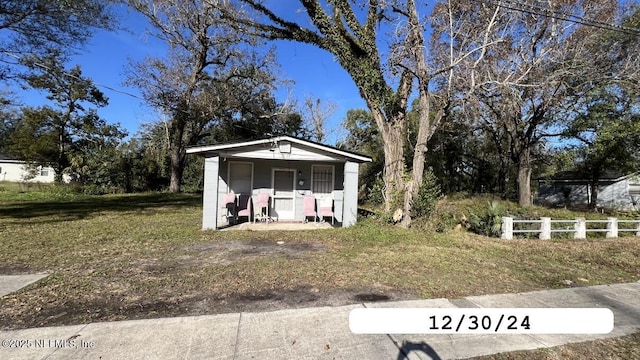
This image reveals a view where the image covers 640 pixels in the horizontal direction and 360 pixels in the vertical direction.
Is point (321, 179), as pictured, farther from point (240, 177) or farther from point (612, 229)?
point (612, 229)

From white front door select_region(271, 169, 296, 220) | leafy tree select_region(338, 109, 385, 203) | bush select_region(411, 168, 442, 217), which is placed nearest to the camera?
bush select_region(411, 168, 442, 217)

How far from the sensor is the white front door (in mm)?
11508

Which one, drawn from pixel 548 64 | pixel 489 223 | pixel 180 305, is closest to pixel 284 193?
pixel 489 223

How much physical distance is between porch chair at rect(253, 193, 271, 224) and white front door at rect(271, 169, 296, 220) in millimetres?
376

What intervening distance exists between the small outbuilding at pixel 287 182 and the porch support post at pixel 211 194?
1.36 feet

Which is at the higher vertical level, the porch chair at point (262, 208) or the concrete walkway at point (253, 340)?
the porch chair at point (262, 208)

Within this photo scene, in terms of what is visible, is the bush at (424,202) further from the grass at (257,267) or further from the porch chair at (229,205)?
the porch chair at (229,205)

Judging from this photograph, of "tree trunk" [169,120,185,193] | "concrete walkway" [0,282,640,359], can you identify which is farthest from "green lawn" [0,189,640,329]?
"tree trunk" [169,120,185,193]

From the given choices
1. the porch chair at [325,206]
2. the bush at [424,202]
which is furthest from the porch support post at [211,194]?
the bush at [424,202]

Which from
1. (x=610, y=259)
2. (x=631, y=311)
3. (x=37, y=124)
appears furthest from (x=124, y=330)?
(x=37, y=124)

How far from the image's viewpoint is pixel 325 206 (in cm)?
1138

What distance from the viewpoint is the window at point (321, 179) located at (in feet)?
38.4

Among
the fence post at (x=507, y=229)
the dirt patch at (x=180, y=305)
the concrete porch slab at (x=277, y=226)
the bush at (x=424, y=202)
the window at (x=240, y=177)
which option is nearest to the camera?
the dirt patch at (x=180, y=305)

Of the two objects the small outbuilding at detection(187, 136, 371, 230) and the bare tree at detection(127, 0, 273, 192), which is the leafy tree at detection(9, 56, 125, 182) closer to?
the bare tree at detection(127, 0, 273, 192)
